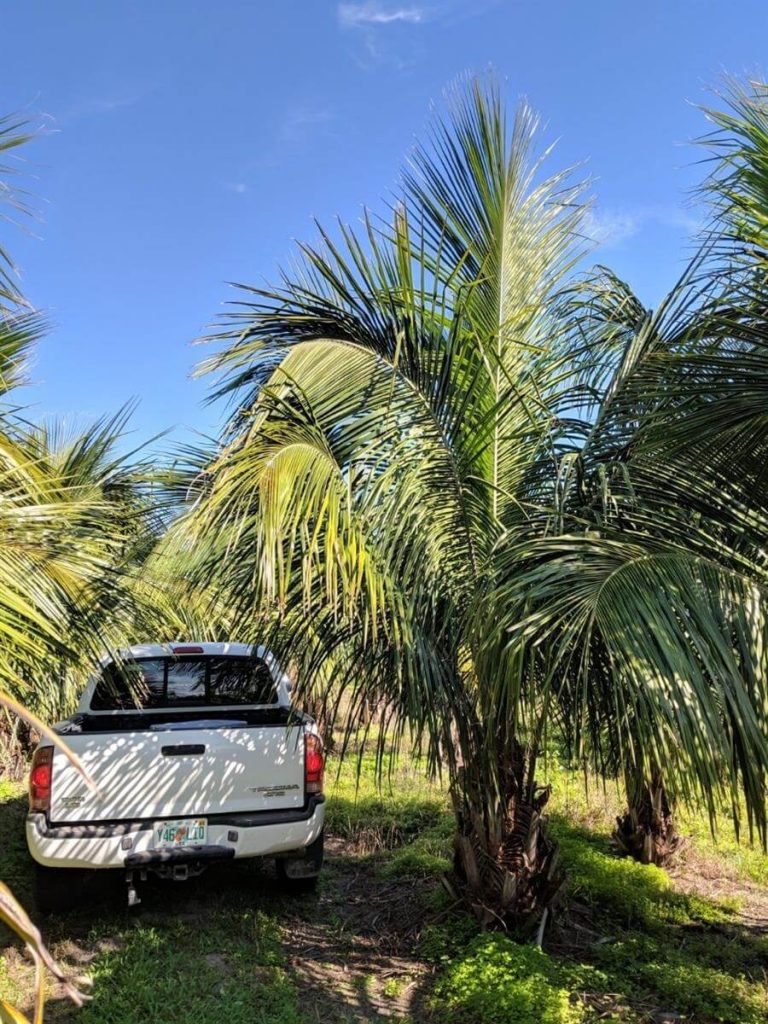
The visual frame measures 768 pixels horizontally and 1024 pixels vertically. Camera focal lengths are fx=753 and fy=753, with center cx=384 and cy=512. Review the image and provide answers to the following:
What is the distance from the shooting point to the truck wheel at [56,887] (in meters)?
4.67

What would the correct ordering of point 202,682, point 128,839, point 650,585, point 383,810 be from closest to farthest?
point 650,585 → point 128,839 → point 202,682 → point 383,810

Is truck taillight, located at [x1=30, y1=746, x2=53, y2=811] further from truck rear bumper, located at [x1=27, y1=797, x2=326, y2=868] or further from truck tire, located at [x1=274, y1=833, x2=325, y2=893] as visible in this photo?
truck tire, located at [x1=274, y1=833, x2=325, y2=893]

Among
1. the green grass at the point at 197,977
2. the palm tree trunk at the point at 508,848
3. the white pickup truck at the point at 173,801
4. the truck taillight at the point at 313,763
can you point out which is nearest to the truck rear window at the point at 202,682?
the white pickup truck at the point at 173,801

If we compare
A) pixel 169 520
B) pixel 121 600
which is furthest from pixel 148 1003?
pixel 169 520

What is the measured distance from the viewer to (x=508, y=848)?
4.46 meters

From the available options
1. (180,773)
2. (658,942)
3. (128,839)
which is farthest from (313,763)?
(658,942)

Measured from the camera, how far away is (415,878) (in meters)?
5.65

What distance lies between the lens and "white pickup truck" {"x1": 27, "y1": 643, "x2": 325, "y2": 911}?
4398mm

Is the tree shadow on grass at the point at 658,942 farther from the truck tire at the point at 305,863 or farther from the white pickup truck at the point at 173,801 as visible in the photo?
the white pickup truck at the point at 173,801

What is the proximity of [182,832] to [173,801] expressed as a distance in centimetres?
19

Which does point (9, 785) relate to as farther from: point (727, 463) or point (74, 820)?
point (727, 463)

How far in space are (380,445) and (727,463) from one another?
5.97 feet

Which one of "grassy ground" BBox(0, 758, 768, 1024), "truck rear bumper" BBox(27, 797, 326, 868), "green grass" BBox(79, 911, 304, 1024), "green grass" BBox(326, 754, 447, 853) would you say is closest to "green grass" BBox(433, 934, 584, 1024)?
"grassy ground" BBox(0, 758, 768, 1024)

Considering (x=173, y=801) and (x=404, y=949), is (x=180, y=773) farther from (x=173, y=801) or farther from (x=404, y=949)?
(x=404, y=949)
